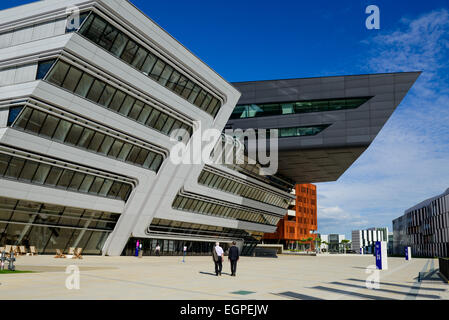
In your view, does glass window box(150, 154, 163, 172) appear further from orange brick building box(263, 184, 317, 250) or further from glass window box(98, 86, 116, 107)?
orange brick building box(263, 184, 317, 250)

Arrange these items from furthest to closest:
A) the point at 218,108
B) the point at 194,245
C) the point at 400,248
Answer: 1. the point at 400,248
2. the point at 194,245
3. the point at 218,108

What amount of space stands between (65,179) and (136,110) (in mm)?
7782

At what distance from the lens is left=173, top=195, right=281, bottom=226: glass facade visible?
42625 millimetres

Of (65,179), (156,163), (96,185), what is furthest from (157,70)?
(65,179)

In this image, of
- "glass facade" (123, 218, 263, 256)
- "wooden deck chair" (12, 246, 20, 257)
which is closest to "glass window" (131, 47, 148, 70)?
"glass facade" (123, 218, 263, 256)

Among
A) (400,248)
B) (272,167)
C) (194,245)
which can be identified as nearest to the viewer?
(194,245)

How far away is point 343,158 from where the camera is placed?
54.2 meters

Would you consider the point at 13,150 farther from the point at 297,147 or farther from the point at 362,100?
the point at 362,100

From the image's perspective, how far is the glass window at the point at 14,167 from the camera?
25.9m

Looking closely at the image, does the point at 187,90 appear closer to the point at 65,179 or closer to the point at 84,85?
the point at 84,85

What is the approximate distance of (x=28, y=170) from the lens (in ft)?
88.7

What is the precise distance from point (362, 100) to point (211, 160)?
20.9 meters

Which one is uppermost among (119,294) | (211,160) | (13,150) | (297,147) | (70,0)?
(70,0)
